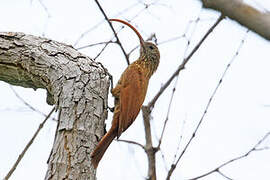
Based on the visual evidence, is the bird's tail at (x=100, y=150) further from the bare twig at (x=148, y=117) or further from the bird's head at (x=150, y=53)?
the bird's head at (x=150, y=53)

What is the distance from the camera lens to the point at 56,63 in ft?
12.5

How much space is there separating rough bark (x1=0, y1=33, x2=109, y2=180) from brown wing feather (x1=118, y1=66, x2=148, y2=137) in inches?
17.5

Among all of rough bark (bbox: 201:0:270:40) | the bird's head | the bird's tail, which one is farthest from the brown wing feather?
rough bark (bbox: 201:0:270:40)

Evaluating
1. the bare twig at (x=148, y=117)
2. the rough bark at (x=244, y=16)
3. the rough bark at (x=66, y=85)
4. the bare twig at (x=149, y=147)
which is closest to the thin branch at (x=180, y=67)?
the bare twig at (x=148, y=117)

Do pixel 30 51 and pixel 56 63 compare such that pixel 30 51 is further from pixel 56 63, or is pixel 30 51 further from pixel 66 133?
pixel 66 133

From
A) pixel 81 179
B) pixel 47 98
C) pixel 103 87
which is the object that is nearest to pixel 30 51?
pixel 47 98

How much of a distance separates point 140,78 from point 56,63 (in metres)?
1.30

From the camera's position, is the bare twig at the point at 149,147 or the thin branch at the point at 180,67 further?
the thin branch at the point at 180,67

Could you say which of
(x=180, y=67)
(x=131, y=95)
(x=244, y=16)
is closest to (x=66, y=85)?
(x=131, y=95)

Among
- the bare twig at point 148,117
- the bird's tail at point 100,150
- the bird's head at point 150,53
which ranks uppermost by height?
the bird's head at point 150,53

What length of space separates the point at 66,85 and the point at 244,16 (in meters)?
2.81

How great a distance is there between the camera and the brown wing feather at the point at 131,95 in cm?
410

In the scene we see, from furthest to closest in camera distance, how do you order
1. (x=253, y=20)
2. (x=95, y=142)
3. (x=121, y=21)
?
1. (x=121, y=21)
2. (x=95, y=142)
3. (x=253, y=20)

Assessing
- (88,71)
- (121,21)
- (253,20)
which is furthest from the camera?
(121,21)
